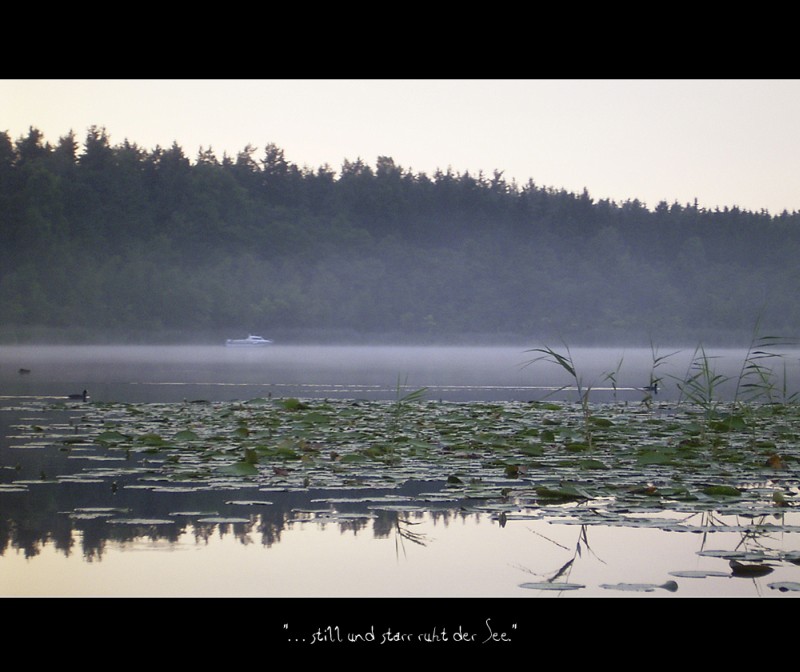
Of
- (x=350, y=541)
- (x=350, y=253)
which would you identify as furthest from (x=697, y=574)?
(x=350, y=253)

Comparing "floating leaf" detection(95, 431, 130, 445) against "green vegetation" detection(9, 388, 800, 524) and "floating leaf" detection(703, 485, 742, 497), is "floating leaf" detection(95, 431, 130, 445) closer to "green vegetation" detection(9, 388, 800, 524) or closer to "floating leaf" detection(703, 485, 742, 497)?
"green vegetation" detection(9, 388, 800, 524)

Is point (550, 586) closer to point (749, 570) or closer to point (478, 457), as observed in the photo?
point (749, 570)

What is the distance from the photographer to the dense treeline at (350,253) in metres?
84.7

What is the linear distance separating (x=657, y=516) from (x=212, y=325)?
8187cm

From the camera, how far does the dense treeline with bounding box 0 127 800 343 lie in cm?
8469

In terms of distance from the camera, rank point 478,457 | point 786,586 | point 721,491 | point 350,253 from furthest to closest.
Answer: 1. point 350,253
2. point 478,457
3. point 721,491
4. point 786,586

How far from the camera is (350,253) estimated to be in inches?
3730

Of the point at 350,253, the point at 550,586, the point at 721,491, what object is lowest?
the point at 550,586

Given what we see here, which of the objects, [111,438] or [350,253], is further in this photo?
[350,253]

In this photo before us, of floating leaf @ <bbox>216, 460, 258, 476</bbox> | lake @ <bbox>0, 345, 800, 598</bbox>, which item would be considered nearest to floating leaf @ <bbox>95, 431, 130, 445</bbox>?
lake @ <bbox>0, 345, 800, 598</bbox>

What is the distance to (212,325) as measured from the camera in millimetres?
85062
